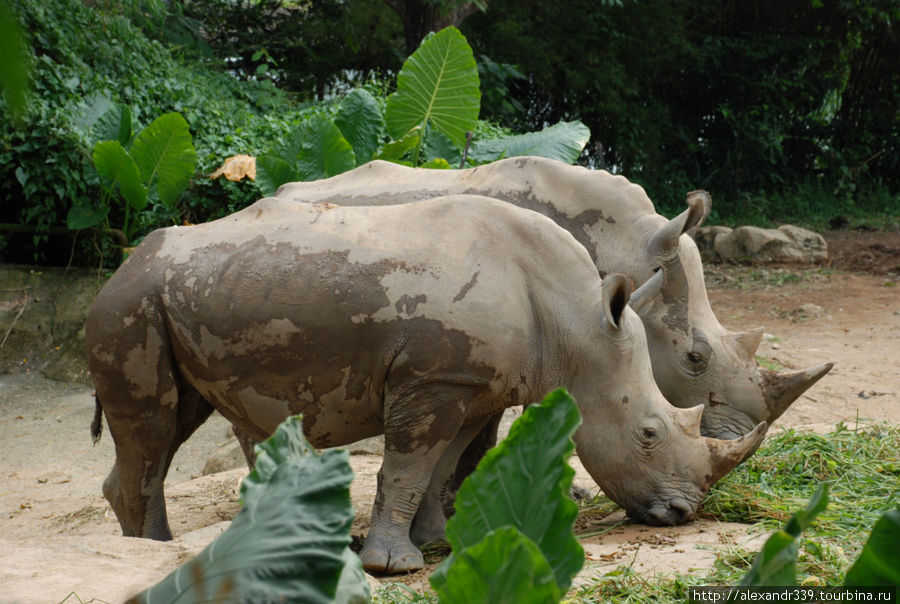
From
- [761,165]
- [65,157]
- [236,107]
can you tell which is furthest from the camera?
[761,165]

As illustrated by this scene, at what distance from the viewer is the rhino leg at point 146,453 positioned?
4.16 meters

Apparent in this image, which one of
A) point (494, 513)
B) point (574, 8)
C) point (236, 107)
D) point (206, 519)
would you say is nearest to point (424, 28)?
point (236, 107)

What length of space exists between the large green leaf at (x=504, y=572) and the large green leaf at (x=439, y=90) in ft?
20.7

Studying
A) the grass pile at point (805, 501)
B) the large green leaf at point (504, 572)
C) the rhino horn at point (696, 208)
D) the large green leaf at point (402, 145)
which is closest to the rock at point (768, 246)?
the large green leaf at point (402, 145)

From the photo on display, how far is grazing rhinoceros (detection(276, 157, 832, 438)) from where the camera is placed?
4.75 metres

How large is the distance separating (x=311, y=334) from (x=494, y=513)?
7.27 ft

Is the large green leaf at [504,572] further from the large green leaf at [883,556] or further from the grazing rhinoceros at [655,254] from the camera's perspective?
the grazing rhinoceros at [655,254]

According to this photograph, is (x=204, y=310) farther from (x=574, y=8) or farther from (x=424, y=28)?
(x=574, y=8)

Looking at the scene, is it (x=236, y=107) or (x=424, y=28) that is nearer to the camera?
(x=236, y=107)

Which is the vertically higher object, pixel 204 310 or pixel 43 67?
pixel 43 67

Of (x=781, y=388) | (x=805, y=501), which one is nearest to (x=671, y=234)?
(x=781, y=388)

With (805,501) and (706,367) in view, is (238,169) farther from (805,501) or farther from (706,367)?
(805,501)

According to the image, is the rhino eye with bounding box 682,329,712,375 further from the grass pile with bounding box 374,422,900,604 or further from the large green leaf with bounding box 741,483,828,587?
the large green leaf with bounding box 741,483,828,587

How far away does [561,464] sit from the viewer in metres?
1.61
